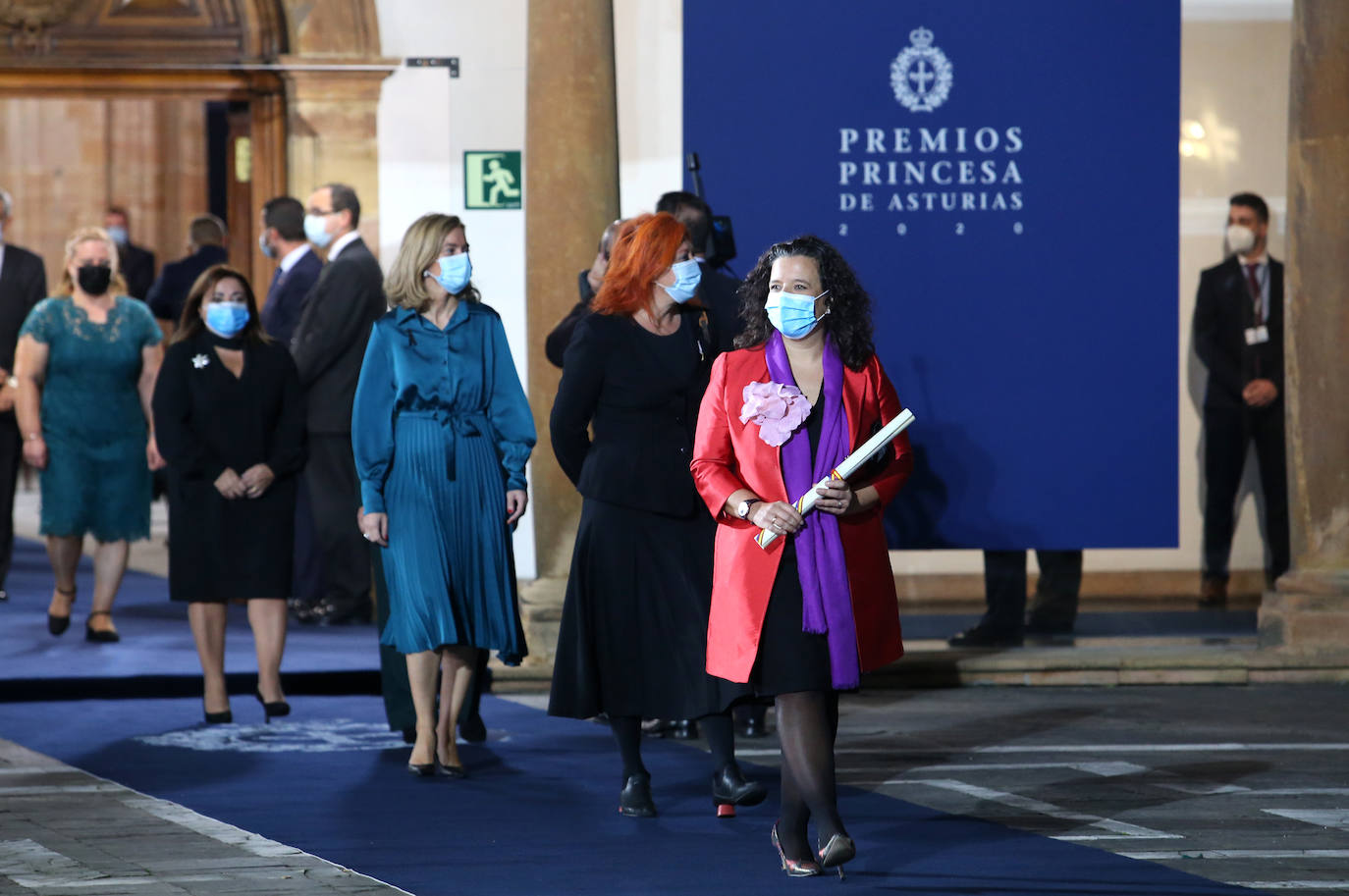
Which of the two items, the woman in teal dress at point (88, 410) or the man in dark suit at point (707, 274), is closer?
the man in dark suit at point (707, 274)

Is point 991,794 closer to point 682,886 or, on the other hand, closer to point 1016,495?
point 682,886

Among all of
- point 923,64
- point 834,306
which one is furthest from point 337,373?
point 834,306

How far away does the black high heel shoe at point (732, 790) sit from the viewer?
6824mm

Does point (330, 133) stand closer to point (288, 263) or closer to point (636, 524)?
point (288, 263)

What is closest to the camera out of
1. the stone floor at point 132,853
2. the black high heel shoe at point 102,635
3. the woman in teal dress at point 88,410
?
the stone floor at point 132,853

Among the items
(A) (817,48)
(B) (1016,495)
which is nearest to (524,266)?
(A) (817,48)

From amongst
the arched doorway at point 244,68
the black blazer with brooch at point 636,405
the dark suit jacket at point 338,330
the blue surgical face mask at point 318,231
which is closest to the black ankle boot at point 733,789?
the black blazer with brooch at point 636,405

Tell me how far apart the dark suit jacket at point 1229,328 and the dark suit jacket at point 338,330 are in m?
3.76

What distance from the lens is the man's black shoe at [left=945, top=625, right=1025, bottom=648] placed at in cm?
1020

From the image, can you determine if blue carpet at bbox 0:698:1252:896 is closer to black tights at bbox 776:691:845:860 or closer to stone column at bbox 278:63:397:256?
black tights at bbox 776:691:845:860

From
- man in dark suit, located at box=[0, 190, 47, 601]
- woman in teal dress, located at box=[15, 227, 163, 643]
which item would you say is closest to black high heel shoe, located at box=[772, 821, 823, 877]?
woman in teal dress, located at box=[15, 227, 163, 643]

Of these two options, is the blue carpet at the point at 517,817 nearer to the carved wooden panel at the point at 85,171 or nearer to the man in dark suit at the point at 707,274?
the man in dark suit at the point at 707,274

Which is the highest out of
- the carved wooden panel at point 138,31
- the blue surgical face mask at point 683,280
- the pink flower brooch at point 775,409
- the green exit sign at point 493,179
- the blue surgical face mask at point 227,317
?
the carved wooden panel at point 138,31

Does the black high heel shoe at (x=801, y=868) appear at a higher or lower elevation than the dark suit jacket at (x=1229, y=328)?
lower
